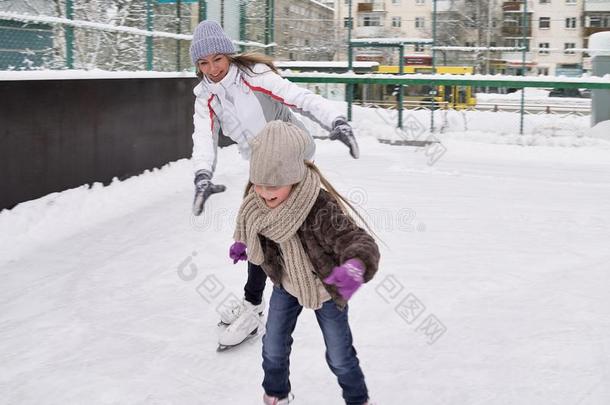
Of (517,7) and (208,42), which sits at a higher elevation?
(517,7)

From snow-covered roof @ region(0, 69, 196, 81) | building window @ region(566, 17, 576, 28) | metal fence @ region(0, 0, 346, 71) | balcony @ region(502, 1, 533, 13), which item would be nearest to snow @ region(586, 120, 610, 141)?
balcony @ region(502, 1, 533, 13)

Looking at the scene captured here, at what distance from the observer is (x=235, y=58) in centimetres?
303

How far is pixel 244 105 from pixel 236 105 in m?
0.04

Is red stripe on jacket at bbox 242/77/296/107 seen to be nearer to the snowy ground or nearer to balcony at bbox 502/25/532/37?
the snowy ground

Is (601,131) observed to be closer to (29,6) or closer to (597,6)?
(29,6)

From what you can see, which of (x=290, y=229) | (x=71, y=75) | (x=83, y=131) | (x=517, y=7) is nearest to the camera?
(x=290, y=229)

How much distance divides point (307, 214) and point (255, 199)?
20cm

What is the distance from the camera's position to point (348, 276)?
1.90 metres

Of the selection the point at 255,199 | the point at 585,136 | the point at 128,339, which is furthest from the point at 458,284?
the point at 585,136

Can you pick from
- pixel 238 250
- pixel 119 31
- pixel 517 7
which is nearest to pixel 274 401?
pixel 238 250

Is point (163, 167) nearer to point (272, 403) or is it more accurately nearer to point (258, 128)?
point (258, 128)

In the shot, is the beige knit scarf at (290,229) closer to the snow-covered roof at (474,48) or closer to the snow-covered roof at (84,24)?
the snow-covered roof at (84,24)

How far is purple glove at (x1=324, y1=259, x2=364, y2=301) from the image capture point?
1.90 meters

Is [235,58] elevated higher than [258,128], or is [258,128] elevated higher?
[235,58]
